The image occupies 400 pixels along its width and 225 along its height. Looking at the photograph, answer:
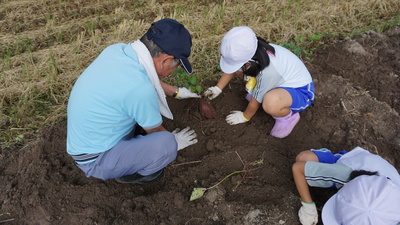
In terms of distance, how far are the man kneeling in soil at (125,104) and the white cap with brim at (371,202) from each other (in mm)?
1161

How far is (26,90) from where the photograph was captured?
297 centimetres

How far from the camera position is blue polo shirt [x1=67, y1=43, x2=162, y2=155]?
5.38 ft

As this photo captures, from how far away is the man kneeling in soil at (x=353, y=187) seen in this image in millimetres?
1355

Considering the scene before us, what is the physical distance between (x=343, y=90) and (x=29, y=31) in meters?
4.17

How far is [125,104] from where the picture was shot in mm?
1687

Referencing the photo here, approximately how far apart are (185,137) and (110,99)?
3.30ft

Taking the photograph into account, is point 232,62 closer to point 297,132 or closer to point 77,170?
point 297,132

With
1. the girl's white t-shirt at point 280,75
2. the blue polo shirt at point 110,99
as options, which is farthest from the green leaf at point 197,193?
the girl's white t-shirt at point 280,75

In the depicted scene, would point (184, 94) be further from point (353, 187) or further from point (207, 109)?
point (353, 187)

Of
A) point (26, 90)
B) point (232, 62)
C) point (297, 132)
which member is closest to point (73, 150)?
point (232, 62)

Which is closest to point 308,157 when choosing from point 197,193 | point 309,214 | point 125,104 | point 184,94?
point 309,214

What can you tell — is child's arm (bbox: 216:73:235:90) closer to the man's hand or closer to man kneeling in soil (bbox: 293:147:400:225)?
the man's hand

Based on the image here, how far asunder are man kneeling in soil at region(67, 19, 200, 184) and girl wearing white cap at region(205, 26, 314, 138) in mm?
426

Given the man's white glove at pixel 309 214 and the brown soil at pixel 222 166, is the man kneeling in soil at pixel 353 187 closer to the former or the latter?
the man's white glove at pixel 309 214
